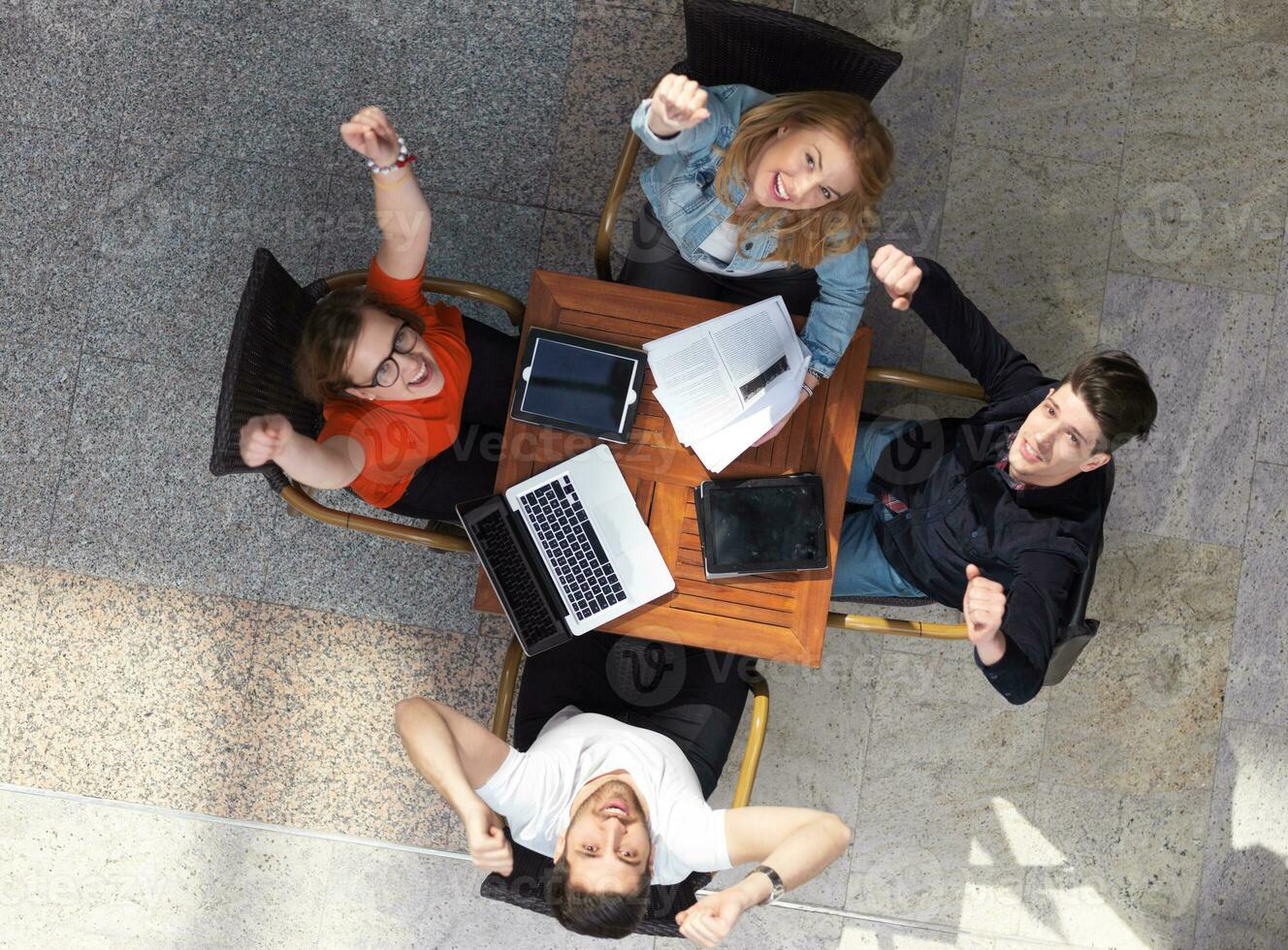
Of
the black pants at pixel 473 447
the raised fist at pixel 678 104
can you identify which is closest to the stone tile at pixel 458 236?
the black pants at pixel 473 447

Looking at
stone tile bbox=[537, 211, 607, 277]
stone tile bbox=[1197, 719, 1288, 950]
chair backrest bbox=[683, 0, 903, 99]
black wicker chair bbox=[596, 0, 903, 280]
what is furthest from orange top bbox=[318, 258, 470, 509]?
stone tile bbox=[1197, 719, 1288, 950]

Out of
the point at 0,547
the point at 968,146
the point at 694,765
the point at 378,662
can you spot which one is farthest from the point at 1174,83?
the point at 0,547

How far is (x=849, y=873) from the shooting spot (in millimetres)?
2566

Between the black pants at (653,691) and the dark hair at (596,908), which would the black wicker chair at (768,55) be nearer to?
the black pants at (653,691)

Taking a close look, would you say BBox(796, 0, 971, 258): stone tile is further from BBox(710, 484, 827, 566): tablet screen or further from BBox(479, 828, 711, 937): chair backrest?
BBox(479, 828, 711, 937): chair backrest

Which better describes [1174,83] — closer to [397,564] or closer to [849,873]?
[849,873]

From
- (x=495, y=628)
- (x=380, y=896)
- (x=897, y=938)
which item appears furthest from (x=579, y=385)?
(x=897, y=938)

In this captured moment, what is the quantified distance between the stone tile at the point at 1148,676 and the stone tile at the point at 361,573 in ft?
5.51

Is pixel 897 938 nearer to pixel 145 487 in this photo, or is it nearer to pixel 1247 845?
pixel 1247 845

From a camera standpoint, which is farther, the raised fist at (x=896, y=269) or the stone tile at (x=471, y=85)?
the stone tile at (x=471, y=85)

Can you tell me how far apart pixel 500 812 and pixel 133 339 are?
1627mm

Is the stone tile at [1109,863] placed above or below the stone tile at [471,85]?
below

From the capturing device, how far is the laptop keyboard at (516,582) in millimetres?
1974

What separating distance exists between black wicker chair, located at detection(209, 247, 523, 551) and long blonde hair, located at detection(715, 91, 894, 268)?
0.60 meters
